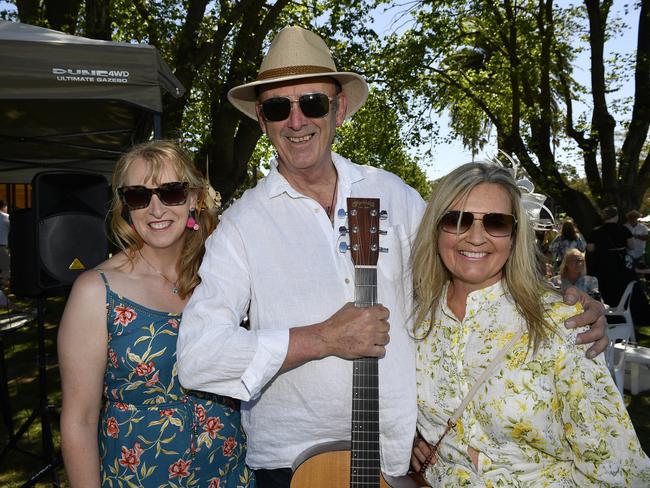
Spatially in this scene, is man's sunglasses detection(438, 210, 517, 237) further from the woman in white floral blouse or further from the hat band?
the hat band

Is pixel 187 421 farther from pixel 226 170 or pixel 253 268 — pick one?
pixel 226 170

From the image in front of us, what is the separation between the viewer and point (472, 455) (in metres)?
1.91

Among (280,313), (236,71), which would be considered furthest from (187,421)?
(236,71)

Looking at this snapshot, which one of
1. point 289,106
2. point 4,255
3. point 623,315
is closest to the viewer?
point 289,106

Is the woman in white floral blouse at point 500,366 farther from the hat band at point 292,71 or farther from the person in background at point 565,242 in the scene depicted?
the person in background at point 565,242

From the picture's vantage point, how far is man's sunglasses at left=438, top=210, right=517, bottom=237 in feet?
6.66

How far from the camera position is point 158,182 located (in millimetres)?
2281

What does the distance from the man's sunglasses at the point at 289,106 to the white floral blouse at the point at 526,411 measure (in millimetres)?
985

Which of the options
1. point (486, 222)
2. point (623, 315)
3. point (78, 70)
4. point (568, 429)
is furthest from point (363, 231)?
point (623, 315)

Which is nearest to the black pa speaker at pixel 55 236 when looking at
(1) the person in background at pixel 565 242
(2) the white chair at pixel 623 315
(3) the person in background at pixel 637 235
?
(2) the white chair at pixel 623 315

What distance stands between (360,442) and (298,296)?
567 millimetres

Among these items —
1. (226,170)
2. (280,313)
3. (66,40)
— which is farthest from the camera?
(226,170)

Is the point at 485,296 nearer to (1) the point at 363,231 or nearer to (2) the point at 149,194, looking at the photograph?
(1) the point at 363,231

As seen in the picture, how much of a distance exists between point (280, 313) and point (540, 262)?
992 mm
